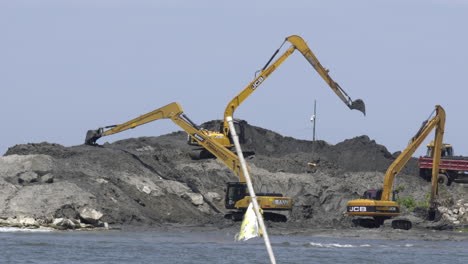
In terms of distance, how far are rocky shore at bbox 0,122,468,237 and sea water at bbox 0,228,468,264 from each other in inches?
109

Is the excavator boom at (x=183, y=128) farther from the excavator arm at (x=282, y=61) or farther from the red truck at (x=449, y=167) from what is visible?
the red truck at (x=449, y=167)

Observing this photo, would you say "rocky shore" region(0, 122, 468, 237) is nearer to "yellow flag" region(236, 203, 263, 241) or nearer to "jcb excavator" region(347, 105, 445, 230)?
"jcb excavator" region(347, 105, 445, 230)

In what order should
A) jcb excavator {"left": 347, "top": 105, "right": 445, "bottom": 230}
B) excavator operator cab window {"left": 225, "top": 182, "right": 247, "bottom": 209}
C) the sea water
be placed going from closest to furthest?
the sea water, jcb excavator {"left": 347, "top": 105, "right": 445, "bottom": 230}, excavator operator cab window {"left": 225, "top": 182, "right": 247, "bottom": 209}

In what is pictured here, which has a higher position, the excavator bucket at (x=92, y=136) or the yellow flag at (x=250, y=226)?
the excavator bucket at (x=92, y=136)

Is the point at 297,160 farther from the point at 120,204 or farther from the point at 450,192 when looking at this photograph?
the point at 120,204

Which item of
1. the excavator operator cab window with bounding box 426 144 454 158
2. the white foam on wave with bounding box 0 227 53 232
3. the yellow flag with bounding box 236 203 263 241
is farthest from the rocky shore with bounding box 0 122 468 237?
the yellow flag with bounding box 236 203 263 241

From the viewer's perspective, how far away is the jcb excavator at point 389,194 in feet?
173

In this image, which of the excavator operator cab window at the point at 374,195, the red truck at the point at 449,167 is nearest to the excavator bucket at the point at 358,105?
the red truck at the point at 449,167

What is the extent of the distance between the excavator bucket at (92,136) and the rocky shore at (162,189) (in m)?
1.74

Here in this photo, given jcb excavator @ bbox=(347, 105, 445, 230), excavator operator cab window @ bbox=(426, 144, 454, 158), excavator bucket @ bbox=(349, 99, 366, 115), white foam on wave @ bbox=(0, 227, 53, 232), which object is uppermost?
excavator bucket @ bbox=(349, 99, 366, 115)

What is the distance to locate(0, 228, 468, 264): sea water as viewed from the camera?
38.8 m

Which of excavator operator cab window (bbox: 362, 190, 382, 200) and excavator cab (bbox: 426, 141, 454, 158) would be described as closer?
excavator operator cab window (bbox: 362, 190, 382, 200)

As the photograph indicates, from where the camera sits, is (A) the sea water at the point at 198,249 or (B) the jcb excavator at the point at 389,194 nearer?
(A) the sea water at the point at 198,249

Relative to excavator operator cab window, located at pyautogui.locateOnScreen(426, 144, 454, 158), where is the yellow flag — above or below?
below
